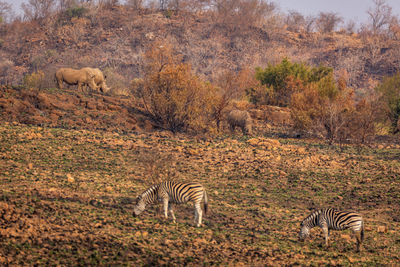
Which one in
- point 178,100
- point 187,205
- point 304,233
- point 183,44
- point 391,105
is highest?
point 183,44

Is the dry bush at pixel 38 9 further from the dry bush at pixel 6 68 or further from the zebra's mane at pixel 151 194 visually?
the zebra's mane at pixel 151 194

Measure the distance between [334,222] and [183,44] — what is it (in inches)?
2050

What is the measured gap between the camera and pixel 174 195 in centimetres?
805

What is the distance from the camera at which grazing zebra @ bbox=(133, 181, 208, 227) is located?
7945 millimetres

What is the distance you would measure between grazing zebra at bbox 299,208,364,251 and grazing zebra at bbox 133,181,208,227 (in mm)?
2061

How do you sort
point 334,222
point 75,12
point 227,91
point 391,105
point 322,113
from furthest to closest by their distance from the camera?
point 75,12 → point 391,105 → point 227,91 → point 322,113 → point 334,222

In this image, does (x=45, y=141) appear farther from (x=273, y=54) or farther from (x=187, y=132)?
(x=273, y=54)

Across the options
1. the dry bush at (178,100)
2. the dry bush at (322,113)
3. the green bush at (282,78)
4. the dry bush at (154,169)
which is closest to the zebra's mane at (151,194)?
the dry bush at (154,169)

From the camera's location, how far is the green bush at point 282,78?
93.6ft

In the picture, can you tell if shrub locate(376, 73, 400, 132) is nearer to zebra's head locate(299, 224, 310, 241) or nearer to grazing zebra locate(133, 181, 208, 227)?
zebra's head locate(299, 224, 310, 241)

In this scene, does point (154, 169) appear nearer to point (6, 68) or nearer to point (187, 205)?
point (187, 205)

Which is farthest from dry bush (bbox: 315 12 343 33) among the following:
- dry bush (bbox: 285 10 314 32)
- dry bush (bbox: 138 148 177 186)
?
dry bush (bbox: 138 148 177 186)

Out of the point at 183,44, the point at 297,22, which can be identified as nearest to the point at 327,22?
the point at 297,22

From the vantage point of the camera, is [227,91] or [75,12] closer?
[227,91]
